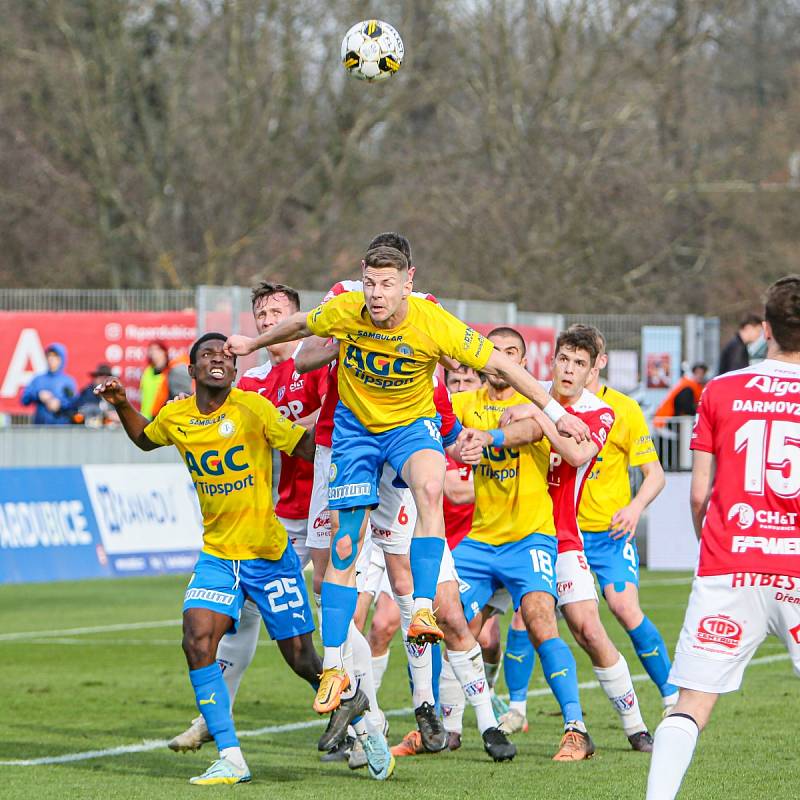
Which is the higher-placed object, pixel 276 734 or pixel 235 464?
pixel 235 464

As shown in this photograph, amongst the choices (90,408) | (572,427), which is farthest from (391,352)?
(90,408)

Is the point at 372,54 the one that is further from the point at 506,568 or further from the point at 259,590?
the point at 259,590

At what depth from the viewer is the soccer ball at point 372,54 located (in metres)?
9.95

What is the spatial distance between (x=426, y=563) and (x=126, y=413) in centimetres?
181

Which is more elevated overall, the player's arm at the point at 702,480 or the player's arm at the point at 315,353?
the player's arm at the point at 315,353

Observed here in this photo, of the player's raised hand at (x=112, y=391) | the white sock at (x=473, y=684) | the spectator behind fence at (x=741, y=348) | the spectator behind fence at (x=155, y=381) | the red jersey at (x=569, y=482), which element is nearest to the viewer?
the player's raised hand at (x=112, y=391)

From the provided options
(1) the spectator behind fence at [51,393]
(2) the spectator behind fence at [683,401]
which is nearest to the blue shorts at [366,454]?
(1) the spectator behind fence at [51,393]

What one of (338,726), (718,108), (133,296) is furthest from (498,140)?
(338,726)

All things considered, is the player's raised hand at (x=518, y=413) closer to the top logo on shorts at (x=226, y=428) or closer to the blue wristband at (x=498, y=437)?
the blue wristband at (x=498, y=437)

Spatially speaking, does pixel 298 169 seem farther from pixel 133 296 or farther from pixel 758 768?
pixel 758 768

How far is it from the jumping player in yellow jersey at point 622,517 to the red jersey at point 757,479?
130 inches

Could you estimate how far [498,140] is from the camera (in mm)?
38812

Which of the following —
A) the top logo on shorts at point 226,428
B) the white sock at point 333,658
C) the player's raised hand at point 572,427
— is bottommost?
the white sock at point 333,658

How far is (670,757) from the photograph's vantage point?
6.10 m
